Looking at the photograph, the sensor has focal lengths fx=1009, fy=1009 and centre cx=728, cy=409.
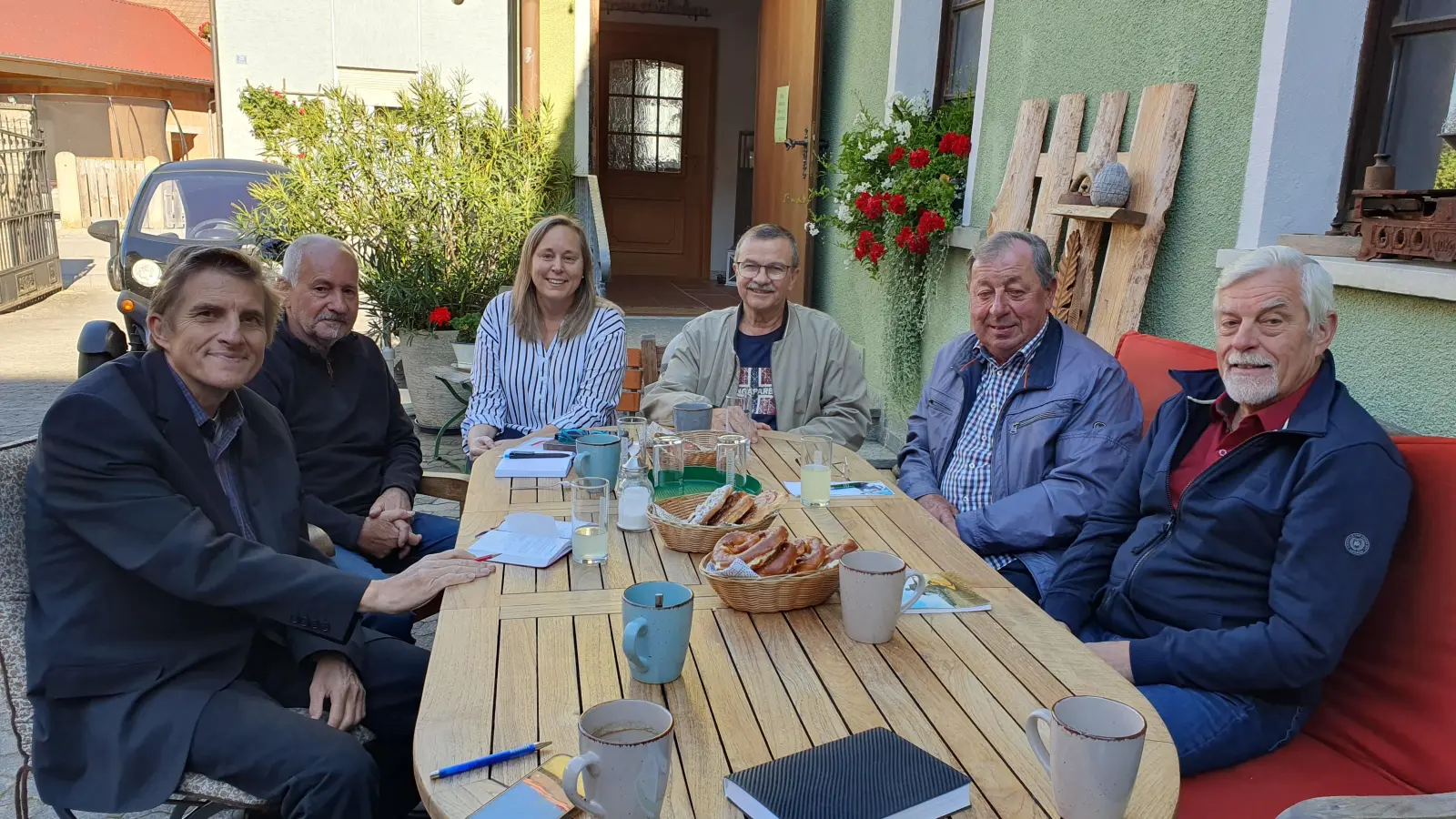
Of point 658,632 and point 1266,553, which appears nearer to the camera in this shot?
point 658,632

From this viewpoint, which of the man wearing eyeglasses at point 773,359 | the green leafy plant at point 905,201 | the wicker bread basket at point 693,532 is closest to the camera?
the wicker bread basket at point 693,532

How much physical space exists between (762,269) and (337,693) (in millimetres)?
1942

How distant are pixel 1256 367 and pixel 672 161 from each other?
9544 millimetres

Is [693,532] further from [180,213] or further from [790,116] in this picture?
[180,213]

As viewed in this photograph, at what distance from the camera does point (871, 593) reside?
162 cm

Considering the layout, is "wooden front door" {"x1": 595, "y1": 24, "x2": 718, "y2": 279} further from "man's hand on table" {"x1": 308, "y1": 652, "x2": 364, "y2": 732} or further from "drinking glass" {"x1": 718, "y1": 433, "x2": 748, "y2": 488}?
"man's hand on table" {"x1": 308, "y1": 652, "x2": 364, "y2": 732}

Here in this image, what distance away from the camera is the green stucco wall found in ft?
7.68

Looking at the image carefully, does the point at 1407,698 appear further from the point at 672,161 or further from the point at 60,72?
the point at 60,72

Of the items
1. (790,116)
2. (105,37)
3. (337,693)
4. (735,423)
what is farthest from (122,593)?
(105,37)

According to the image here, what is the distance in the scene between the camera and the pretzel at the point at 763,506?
2.07 metres

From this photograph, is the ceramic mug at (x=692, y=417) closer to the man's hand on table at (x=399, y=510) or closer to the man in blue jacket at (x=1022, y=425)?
the man in blue jacket at (x=1022, y=425)

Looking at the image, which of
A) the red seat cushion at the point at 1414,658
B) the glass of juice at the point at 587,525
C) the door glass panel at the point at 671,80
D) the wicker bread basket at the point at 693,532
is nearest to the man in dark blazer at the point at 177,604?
the glass of juice at the point at 587,525

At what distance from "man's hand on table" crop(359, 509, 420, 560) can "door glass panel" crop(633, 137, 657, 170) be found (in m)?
8.60

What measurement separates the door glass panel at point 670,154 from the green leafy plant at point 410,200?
4300mm
